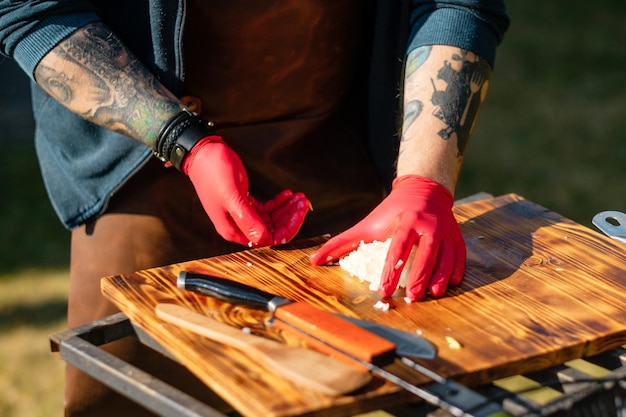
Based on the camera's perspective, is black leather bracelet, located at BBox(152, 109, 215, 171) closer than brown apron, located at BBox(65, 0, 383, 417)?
Yes

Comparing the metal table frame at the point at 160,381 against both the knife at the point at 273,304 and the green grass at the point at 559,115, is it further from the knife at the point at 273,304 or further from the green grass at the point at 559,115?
the green grass at the point at 559,115

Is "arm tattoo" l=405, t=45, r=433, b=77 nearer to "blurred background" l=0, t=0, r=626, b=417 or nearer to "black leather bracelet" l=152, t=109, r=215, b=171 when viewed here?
"black leather bracelet" l=152, t=109, r=215, b=171

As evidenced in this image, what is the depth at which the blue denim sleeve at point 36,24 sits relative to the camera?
7.27 ft

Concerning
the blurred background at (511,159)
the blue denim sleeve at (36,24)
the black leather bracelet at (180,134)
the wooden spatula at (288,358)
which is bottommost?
the blurred background at (511,159)

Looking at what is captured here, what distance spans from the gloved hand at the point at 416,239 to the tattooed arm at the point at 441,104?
16 centimetres

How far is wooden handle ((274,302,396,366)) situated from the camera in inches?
64.4

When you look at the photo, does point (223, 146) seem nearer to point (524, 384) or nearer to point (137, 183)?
point (137, 183)

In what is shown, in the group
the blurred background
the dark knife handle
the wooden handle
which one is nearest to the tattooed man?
the dark knife handle

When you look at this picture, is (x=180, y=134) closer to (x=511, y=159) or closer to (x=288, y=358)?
(x=288, y=358)

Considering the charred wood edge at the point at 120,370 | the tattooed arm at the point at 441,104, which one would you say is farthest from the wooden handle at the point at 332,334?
the tattooed arm at the point at 441,104

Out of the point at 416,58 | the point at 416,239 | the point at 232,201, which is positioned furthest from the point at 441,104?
the point at 232,201

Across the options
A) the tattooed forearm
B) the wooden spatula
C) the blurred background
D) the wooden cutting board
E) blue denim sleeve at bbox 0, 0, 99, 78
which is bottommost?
the blurred background

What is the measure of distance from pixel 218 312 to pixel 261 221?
1.18 feet

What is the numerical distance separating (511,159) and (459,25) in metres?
3.89
